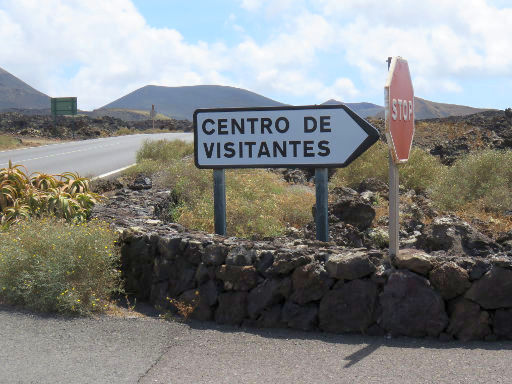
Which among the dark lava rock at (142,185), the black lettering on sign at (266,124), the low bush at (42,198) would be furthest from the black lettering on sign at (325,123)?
the dark lava rock at (142,185)

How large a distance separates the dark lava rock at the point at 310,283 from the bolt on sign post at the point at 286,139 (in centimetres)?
126

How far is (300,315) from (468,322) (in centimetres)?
127

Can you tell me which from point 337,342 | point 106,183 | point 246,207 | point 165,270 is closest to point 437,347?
point 337,342

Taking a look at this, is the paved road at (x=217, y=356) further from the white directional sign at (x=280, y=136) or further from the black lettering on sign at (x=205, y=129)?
the black lettering on sign at (x=205, y=129)

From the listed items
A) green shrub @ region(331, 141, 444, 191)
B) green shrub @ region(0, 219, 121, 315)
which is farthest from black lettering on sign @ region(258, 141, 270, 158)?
green shrub @ region(331, 141, 444, 191)

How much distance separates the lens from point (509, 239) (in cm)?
764

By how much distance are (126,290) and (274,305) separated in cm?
167

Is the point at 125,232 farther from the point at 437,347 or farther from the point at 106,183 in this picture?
the point at 106,183

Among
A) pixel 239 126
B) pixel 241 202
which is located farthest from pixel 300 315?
pixel 241 202

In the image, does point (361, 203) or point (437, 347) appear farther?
point (361, 203)

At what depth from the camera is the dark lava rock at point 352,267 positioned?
493cm

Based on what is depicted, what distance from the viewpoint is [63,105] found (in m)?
51.6

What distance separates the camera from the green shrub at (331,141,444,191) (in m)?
14.1

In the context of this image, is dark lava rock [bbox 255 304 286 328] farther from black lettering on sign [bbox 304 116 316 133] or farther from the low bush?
the low bush
